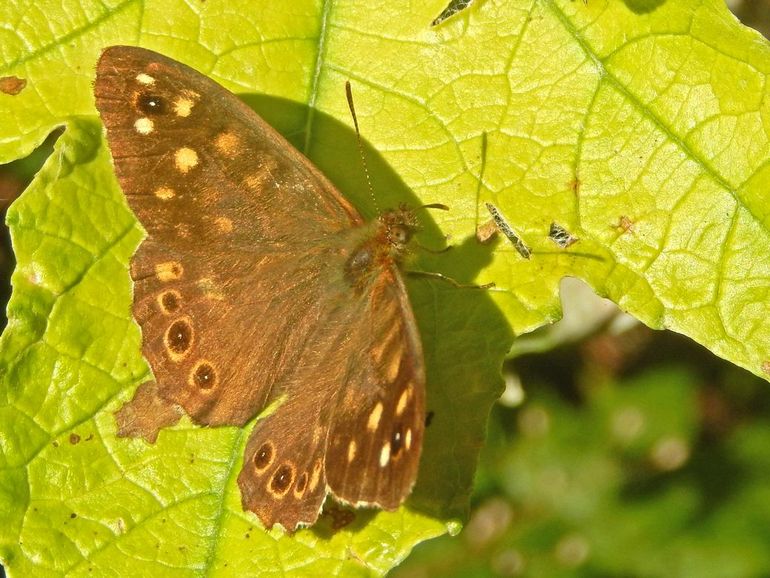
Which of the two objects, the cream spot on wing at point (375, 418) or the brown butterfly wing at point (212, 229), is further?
the brown butterfly wing at point (212, 229)

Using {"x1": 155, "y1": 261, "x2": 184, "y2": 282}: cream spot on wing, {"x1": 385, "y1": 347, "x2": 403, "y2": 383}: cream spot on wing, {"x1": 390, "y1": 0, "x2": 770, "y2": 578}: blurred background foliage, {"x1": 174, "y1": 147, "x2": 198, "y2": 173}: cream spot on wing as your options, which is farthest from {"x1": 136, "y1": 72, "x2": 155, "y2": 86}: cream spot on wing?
{"x1": 390, "y1": 0, "x2": 770, "y2": 578}: blurred background foliage

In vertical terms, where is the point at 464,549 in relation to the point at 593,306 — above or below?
below

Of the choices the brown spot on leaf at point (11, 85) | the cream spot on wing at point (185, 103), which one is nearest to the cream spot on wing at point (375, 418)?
the cream spot on wing at point (185, 103)

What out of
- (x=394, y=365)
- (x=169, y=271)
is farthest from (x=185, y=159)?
(x=394, y=365)

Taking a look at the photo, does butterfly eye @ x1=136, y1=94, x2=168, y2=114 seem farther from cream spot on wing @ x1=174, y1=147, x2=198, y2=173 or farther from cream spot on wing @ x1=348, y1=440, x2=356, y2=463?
cream spot on wing @ x1=348, y1=440, x2=356, y2=463

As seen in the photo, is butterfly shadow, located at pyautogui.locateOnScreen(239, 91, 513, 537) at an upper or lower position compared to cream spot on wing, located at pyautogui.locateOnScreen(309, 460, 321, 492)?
upper

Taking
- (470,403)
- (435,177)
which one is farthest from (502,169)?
(470,403)

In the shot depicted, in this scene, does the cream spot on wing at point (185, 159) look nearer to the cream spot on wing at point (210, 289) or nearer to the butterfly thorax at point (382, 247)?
the cream spot on wing at point (210, 289)

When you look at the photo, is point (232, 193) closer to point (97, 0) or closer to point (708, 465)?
point (97, 0)
